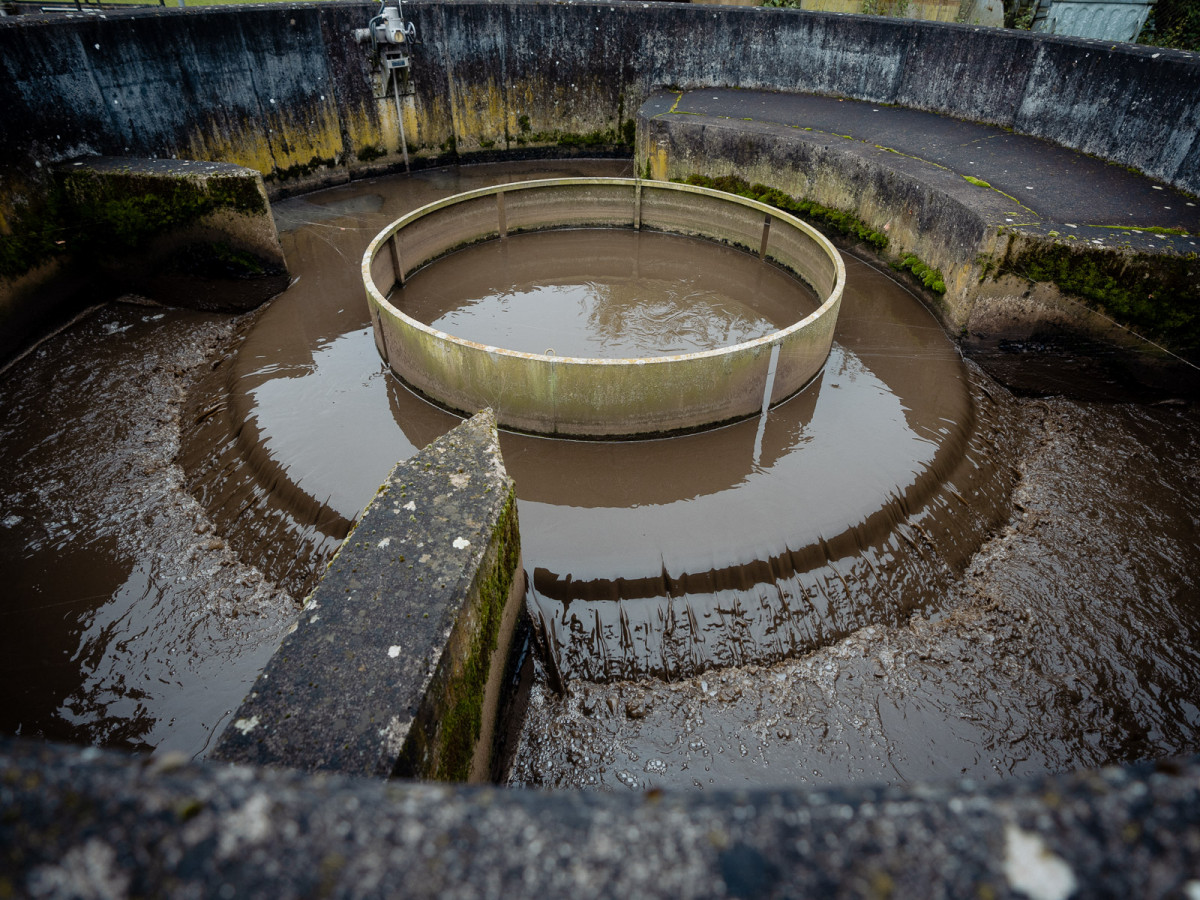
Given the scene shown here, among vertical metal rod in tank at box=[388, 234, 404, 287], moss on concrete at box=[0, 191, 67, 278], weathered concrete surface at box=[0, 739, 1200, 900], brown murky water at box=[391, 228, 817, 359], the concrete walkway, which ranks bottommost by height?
brown murky water at box=[391, 228, 817, 359]

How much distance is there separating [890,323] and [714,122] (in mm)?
4937

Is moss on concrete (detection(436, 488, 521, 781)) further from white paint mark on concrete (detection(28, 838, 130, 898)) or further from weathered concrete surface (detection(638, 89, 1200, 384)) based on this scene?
weathered concrete surface (detection(638, 89, 1200, 384))

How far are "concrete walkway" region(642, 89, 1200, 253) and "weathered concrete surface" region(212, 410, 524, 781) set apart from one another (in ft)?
24.1

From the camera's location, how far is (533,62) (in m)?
13.4

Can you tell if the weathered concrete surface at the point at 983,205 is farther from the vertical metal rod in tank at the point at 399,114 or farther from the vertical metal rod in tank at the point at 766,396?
the vertical metal rod in tank at the point at 399,114

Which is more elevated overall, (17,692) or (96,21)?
(96,21)

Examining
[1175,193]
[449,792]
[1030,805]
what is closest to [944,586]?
[1030,805]

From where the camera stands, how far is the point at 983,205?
27.1 ft

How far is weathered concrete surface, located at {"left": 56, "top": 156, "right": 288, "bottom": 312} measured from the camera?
8.59 metres

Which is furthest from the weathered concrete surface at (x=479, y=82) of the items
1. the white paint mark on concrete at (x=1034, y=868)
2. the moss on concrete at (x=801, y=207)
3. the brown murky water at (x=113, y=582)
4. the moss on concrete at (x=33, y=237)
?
the white paint mark on concrete at (x=1034, y=868)

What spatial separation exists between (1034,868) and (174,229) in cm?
1060

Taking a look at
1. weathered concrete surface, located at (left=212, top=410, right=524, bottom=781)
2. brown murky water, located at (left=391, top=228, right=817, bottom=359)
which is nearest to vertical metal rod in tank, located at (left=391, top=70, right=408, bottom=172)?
brown murky water, located at (left=391, top=228, right=817, bottom=359)

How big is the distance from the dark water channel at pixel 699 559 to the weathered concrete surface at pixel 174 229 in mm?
1011

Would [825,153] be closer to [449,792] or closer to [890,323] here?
[890,323]
